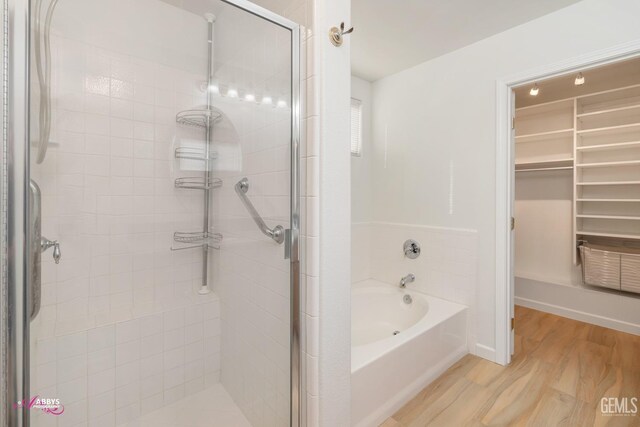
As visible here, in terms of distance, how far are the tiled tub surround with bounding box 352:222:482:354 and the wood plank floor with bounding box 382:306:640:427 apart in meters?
0.34

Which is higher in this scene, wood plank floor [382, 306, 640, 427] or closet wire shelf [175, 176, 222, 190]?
closet wire shelf [175, 176, 222, 190]

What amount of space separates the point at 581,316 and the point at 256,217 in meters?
3.32

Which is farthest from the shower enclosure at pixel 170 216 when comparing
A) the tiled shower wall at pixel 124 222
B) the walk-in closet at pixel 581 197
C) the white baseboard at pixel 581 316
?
the white baseboard at pixel 581 316

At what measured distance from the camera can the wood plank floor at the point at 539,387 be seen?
1.58 m

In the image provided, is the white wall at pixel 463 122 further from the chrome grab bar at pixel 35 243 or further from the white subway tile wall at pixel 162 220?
the chrome grab bar at pixel 35 243

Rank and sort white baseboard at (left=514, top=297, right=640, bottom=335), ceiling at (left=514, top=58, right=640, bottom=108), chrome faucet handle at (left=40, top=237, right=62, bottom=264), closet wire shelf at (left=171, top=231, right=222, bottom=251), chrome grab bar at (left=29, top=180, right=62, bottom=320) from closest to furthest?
→ 1. chrome grab bar at (left=29, top=180, right=62, bottom=320)
2. chrome faucet handle at (left=40, top=237, right=62, bottom=264)
3. closet wire shelf at (left=171, top=231, right=222, bottom=251)
4. ceiling at (left=514, top=58, right=640, bottom=108)
5. white baseboard at (left=514, top=297, right=640, bottom=335)

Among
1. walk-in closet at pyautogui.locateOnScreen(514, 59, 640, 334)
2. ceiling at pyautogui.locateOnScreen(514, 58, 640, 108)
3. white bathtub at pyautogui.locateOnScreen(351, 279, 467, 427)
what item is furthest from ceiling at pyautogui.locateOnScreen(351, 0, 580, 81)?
white bathtub at pyautogui.locateOnScreen(351, 279, 467, 427)

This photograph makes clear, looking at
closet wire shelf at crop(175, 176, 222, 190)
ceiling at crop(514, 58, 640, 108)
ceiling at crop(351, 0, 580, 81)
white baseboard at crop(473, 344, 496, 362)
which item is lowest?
white baseboard at crop(473, 344, 496, 362)

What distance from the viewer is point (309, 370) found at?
1.23 meters

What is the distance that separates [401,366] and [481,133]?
1.72m

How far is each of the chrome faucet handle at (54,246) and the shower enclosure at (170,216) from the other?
1cm

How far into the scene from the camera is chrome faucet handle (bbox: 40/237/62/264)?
952 mm

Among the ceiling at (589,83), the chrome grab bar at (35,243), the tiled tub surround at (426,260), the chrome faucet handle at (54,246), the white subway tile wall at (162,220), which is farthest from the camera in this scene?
the ceiling at (589,83)

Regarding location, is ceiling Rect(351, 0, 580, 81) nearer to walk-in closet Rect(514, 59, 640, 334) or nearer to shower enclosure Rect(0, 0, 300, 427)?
walk-in closet Rect(514, 59, 640, 334)
